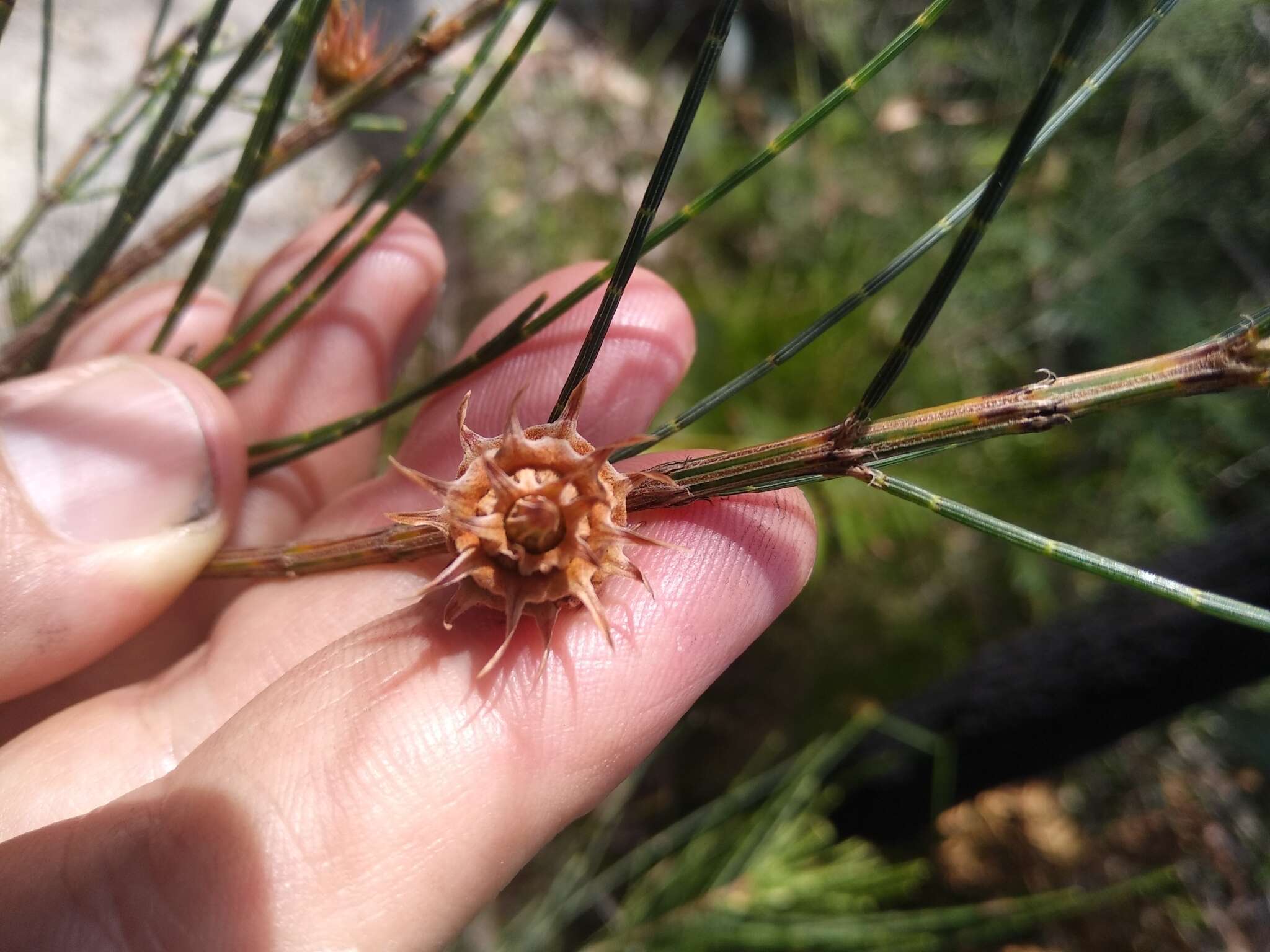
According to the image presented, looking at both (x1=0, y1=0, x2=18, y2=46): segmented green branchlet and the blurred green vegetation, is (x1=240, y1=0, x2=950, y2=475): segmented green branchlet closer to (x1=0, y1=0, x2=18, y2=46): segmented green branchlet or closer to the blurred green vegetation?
(x1=0, y1=0, x2=18, y2=46): segmented green branchlet

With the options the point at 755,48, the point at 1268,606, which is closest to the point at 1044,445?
the point at 1268,606

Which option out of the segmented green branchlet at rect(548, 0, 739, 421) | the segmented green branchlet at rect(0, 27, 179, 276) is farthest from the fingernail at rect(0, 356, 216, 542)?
the segmented green branchlet at rect(548, 0, 739, 421)

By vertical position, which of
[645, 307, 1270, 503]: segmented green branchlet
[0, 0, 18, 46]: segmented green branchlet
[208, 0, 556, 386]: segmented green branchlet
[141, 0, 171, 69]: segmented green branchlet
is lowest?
[645, 307, 1270, 503]: segmented green branchlet

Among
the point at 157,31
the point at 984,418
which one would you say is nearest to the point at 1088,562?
the point at 984,418

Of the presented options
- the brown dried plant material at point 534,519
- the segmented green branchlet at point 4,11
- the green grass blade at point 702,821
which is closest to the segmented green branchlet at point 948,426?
the brown dried plant material at point 534,519

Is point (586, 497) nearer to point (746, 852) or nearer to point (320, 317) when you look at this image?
point (320, 317)

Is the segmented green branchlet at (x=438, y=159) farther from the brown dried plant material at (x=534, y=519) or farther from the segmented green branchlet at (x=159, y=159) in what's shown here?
the brown dried plant material at (x=534, y=519)
